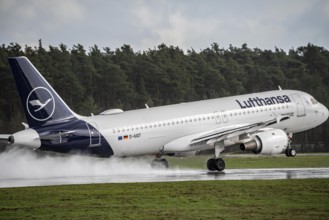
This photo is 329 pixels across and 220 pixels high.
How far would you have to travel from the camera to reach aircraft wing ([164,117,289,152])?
4903cm

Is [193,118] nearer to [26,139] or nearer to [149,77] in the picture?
[26,139]

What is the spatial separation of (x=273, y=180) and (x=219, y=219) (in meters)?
14.1

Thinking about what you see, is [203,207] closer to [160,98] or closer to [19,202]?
[19,202]

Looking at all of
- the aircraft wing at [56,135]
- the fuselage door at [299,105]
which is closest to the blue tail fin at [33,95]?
the aircraft wing at [56,135]

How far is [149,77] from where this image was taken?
132 metres

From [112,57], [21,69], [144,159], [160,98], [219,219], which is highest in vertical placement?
[112,57]

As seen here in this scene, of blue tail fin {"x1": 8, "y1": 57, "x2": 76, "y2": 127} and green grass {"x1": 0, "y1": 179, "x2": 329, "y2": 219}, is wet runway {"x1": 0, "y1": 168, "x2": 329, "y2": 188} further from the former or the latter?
blue tail fin {"x1": 8, "y1": 57, "x2": 76, "y2": 127}

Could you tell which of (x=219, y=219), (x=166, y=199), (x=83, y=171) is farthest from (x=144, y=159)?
(x=219, y=219)

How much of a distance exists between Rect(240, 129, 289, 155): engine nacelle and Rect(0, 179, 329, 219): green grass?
928 centimetres

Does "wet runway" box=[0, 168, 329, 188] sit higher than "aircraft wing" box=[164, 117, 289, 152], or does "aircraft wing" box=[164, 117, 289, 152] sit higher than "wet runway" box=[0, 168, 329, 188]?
"aircraft wing" box=[164, 117, 289, 152]

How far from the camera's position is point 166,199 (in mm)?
32406

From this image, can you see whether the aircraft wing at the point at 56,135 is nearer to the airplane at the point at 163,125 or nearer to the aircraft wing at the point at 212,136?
the airplane at the point at 163,125

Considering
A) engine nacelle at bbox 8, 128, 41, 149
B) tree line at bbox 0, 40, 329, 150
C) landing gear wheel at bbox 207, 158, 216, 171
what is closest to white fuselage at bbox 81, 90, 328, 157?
landing gear wheel at bbox 207, 158, 216, 171

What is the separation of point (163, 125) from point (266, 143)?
6385 mm
